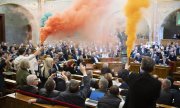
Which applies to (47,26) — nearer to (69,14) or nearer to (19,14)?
(69,14)

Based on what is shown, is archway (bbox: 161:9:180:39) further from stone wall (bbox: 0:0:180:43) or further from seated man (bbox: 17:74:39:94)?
seated man (bbox: 17:74:39:94)

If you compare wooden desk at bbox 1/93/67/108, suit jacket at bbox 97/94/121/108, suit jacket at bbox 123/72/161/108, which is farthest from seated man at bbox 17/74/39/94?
suit jacket at bbox 123/72/161/108

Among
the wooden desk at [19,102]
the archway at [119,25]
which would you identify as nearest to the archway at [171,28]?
the archway at [119,25]

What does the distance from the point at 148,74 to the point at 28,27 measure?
787 inches

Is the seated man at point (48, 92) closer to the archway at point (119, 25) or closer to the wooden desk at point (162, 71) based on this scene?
the wooden desk at point (162, 71)

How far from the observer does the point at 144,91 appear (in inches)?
133

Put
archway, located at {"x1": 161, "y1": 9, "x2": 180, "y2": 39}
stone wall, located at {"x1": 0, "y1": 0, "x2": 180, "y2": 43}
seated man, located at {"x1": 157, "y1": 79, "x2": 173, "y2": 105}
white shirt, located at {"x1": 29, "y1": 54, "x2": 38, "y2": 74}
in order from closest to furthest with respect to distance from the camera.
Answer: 1. seated man, located at {"x1": 157, "y1": 79, "x2": 173, "y2": 105}
2. white shirt, located at {"x1": 29, "y1": 54, "x2": 38, "y2": 74}
3. stone wall, located at {"x1": 0, "y1": 0, "x2": 180, "y2": 43}
4. archway, located at {"x1": 161, "y1": 9, "x2": 180, "y2": 39}

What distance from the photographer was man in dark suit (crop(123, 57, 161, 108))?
3.37m

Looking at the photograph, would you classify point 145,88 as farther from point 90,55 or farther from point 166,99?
point 90,55

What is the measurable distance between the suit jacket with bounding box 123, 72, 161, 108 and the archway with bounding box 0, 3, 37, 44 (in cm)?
1902

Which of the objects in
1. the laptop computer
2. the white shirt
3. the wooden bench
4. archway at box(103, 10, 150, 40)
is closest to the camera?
the laptop computer

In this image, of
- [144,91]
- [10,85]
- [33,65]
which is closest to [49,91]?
[144,91]

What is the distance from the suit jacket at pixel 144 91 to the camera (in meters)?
3.37

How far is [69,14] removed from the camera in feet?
52.4
